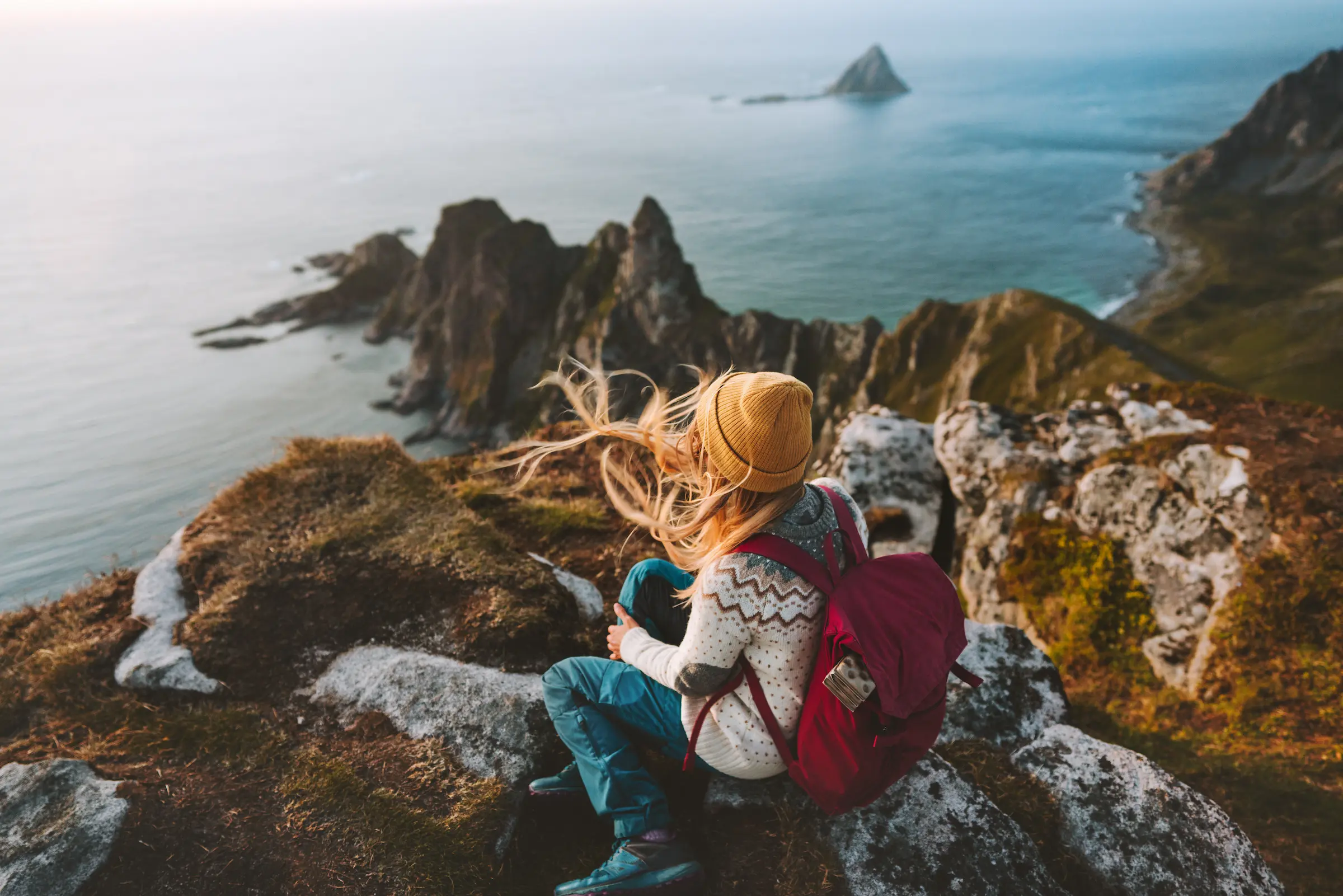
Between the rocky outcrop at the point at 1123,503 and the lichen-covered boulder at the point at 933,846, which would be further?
the rocky outcrop at the point at 1123,503

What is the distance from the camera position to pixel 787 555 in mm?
4336

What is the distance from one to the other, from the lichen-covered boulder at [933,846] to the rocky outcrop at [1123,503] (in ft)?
20.7

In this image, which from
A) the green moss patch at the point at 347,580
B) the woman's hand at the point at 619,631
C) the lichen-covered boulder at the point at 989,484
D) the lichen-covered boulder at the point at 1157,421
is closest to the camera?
the woman's hand at the point at 619,631

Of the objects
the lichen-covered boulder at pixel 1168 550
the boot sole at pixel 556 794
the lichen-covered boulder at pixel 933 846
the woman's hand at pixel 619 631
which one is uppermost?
the woman's hand at pixel 619 631

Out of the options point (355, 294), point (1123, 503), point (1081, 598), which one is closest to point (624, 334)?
point (355, 294)

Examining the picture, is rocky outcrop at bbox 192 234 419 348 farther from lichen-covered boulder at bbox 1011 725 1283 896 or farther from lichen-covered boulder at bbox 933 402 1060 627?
lichen-covered boulder at bbox 1011 725 1283 896

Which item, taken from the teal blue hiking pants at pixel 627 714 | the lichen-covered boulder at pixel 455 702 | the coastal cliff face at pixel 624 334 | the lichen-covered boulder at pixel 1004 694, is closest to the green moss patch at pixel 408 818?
the lichen-covered boulder at pixel 455 702

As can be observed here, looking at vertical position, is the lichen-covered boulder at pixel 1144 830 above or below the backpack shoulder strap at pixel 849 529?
below

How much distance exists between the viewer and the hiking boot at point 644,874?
203 inches

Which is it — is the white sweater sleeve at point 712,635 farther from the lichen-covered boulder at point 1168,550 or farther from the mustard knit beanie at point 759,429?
→ the lichen-covered boulder at point 1168,550

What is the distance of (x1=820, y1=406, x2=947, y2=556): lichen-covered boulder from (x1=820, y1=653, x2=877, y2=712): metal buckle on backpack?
441 inches

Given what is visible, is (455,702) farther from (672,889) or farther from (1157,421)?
(1157,421)

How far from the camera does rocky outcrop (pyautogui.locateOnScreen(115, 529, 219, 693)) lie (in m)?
7.37

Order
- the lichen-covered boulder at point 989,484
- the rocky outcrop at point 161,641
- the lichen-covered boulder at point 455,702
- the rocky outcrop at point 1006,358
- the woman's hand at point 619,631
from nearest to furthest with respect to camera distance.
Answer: the woman's hand at point 619,631
the lichen-covered boulder at point 455,702
the rocky outcrop at point 161,641
the lichen-covered boulder at point 989,484
the rocky outcrop at point 1006,358
